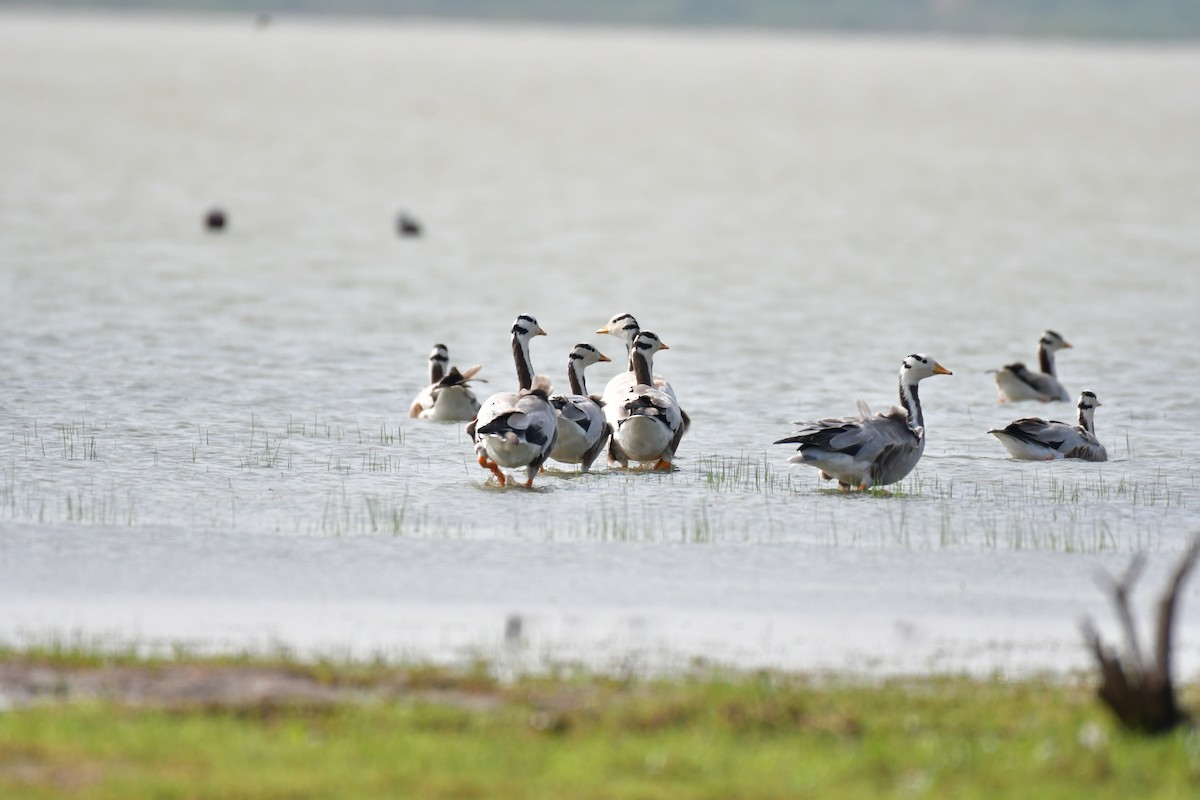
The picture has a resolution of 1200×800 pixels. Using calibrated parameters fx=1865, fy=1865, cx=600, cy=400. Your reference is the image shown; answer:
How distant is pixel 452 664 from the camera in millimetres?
11117

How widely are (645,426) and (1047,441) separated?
448 centimetres

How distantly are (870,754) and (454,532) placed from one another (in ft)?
21.9

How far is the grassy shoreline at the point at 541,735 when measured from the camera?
898 centimetres

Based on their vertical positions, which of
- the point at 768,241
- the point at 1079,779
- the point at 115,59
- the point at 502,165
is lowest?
the point at 1079,779

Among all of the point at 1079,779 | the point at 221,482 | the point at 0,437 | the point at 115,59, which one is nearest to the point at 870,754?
the point at 1079,779

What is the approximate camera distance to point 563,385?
24.9 metres

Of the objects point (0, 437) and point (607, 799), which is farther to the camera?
point (0, 437)

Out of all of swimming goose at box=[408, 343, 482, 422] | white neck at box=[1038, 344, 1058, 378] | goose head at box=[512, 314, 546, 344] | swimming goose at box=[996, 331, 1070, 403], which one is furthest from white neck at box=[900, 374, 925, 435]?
white neck at box=[1038, 344, 1058, 378]

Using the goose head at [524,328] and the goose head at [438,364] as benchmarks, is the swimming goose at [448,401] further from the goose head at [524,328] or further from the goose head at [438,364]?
the goose head at [438,364]

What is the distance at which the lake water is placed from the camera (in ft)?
42.1

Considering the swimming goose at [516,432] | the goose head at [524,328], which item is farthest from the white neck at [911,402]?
the goose head at [524,328]

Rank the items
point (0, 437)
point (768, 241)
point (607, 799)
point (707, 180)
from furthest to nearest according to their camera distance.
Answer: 1. point (707, 180)
2. point (768, 241)
3. point (0, 437)
4. point (607, 799)

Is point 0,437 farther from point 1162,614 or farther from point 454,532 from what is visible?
point 1162,614

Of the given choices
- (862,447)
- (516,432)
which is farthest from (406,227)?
(862,447)
